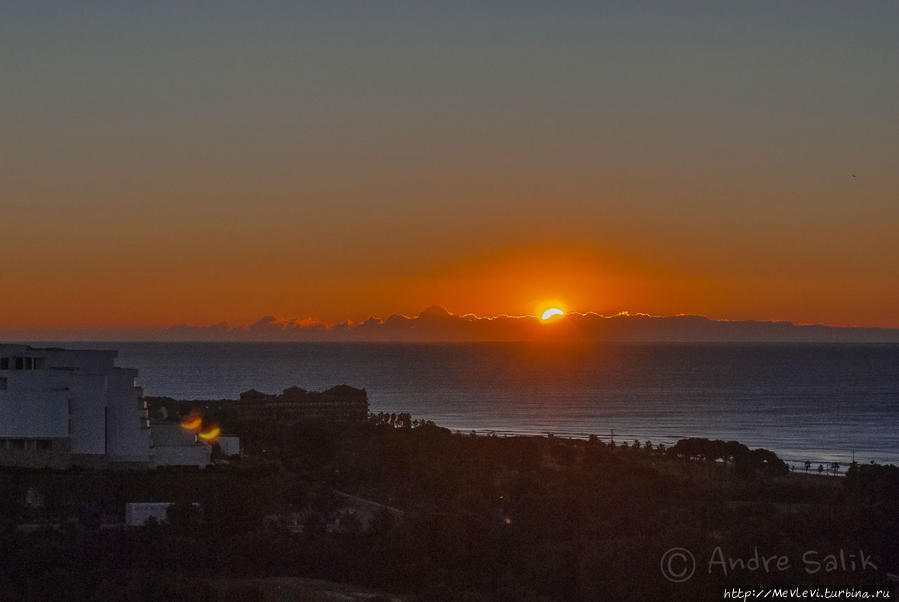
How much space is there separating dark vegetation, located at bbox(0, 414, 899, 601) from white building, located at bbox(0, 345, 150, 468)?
6.15 ft

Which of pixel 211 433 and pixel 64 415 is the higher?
pixel 64 415

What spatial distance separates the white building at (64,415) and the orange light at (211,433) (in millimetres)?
5345

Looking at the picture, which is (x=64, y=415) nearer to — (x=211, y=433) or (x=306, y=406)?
(x=211, y=433)

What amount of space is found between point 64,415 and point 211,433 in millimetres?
11671

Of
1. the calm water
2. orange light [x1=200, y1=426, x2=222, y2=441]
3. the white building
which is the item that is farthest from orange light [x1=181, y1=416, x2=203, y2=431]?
the calm water

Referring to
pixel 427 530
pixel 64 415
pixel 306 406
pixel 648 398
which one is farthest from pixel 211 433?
pixel 648 398

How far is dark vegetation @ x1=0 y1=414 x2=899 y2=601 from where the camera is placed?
79.7 feet

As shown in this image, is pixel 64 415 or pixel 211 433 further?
pixel 211 433

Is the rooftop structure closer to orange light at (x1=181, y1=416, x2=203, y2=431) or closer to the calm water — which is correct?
orange light at (x1=181, y1=416, x2=203, y2=431)

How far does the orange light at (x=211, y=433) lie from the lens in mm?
43444

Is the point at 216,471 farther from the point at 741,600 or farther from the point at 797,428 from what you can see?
the point at 797,428

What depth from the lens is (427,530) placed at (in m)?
27.8

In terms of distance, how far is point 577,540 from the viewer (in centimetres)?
2798

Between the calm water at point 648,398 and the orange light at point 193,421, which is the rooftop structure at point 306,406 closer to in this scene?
the orange light at point 193,421
